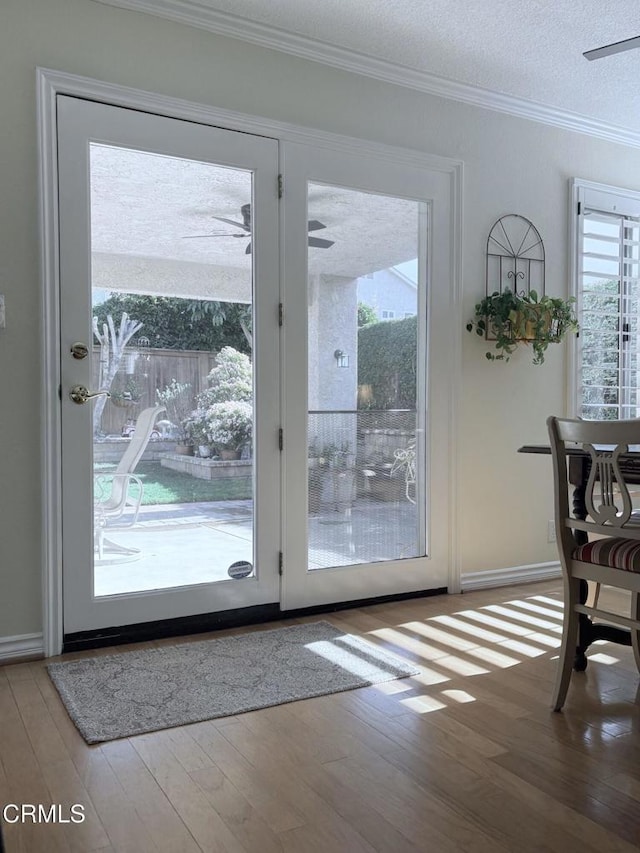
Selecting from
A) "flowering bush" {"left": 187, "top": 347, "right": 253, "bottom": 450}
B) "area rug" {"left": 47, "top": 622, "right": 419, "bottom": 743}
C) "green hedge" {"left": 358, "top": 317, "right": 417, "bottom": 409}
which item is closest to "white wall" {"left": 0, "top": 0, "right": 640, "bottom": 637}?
"green hedge" {"left": 358, "top": 317, "right": 417, "bottom": 409}

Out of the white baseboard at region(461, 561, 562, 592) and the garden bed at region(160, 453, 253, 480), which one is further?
the white baseboard at region(461, 561, 562, 592)

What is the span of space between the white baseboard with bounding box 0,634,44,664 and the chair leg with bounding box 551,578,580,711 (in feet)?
6.19

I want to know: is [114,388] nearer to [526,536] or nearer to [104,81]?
[104,81]

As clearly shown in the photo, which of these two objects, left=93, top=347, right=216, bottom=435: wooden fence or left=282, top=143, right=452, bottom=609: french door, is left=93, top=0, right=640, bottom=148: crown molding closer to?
left=282, top=143, right=452, bottom=609: french door

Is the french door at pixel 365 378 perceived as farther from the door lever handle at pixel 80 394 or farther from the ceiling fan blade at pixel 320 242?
the door lever handle at pixel 80 394

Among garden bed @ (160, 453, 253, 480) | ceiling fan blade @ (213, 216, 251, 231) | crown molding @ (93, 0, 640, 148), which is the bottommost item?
garden bed @ (160, 453, 253, 480)

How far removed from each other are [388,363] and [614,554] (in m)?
1.71

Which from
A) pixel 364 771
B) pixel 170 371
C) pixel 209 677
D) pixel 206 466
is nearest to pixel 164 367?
pixel 170 371

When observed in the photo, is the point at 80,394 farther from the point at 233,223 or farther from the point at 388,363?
the point at 388,363

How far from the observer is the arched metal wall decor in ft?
13.0

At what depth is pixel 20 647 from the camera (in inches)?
109

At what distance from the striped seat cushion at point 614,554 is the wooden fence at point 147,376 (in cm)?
170

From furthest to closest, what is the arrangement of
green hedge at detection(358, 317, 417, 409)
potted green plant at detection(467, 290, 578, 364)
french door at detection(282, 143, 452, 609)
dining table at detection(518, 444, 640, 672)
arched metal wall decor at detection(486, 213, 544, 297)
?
arched metal wall decor at detection(486, 213, 544, 297), potted green plant at detection(467, 290, 578, 364), green hedge at detection(358, 317, 417, 409), french door at detection(282, 143, 452, 609), dining table at detection(518, 444, 640, 672)

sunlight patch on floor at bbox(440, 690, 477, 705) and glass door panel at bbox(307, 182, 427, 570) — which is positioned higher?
glass door panel at bbox(307, 182, 427, 570)
